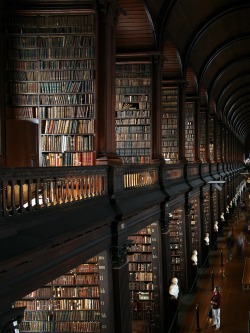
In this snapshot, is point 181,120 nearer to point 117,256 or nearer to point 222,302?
point 222,302

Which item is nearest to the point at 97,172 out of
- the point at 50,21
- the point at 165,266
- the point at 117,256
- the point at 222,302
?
the point at 117,256

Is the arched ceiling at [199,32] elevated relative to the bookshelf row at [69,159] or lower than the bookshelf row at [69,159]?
elevated

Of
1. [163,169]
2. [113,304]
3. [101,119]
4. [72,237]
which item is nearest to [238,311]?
[163,169]

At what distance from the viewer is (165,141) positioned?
50.7ft

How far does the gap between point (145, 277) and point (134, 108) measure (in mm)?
3809

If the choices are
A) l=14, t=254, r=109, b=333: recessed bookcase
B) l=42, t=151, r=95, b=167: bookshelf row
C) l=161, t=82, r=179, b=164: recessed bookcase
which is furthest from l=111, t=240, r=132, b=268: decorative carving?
l=161, t=82, r=179, b=164: recessed bookcase

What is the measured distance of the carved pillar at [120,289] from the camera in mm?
7301

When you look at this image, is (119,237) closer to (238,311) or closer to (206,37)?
(238,311)

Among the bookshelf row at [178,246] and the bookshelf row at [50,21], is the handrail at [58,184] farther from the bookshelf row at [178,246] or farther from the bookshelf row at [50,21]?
the bookshelf row at [178,246]

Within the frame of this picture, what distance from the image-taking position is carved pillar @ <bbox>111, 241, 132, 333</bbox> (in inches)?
287

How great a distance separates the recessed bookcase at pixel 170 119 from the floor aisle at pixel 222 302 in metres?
4.12

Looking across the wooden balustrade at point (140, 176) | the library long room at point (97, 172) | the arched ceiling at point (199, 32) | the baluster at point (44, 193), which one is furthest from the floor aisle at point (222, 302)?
the baluster at point (44, 193)

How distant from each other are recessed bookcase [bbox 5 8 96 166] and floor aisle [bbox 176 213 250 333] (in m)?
4.99

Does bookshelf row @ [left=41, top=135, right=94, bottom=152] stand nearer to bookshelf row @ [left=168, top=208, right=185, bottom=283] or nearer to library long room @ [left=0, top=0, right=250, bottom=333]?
library long room @ [left=0, top=0, right=250, bottom=333]
